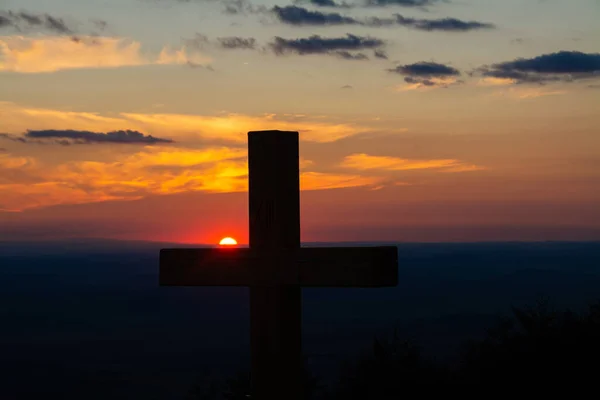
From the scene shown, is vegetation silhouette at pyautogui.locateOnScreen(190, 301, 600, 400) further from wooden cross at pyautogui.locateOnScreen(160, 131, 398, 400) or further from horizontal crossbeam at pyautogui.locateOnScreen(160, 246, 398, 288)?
horizontal crossbeam at pyautogui.locateOnScreen(160, 246, 398, 288)

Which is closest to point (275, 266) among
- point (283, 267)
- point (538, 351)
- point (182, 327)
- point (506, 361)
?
point (283, 267)

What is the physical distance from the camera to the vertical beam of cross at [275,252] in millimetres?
5535

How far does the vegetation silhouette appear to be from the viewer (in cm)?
980

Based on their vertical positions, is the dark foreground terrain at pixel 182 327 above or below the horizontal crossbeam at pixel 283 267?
below

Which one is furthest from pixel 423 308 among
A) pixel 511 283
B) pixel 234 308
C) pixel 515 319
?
pixel 515 319

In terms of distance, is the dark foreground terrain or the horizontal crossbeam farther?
the dark foreground terrain

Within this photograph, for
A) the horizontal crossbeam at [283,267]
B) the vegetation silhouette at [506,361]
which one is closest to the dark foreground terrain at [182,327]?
the vegetation silhouette at [506,361]

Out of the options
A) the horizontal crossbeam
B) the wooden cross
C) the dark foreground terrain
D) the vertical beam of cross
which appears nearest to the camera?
the horizontal crossbeam

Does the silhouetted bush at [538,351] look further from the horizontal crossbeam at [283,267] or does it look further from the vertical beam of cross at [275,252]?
the horizontal crossbeam at [283,267]

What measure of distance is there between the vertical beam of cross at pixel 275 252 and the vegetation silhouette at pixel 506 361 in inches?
192

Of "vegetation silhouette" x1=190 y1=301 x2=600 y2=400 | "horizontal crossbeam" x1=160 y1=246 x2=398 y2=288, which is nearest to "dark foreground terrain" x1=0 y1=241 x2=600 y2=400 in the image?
"vegetation silhouette" x1=190 y1=301 x2=600 y2=400

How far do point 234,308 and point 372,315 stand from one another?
30285 millimetres

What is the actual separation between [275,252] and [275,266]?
87 millimetres

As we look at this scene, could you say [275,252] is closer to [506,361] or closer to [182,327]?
[506,361]
